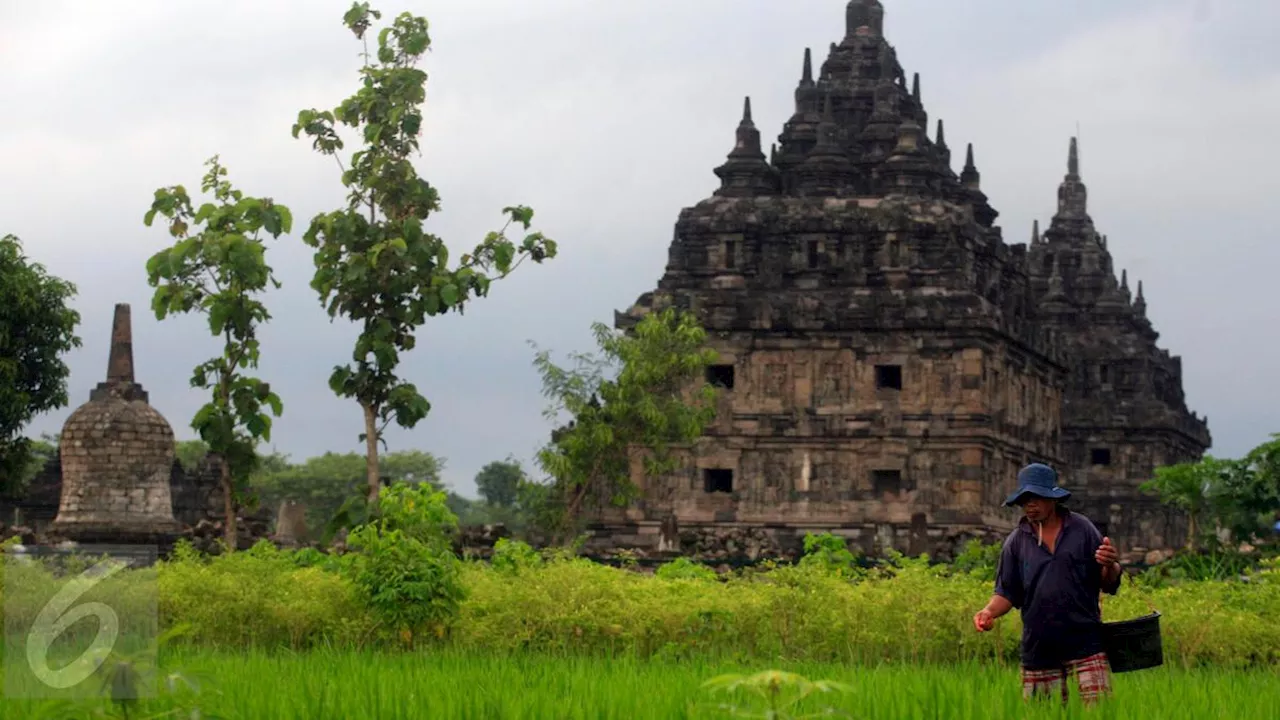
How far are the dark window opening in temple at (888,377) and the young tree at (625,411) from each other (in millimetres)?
5114

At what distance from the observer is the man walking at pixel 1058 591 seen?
491 inches

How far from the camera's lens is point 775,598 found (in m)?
19.3

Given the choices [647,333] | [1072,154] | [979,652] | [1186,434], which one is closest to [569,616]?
[979,652]

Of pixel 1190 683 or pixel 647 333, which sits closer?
pixel 1190 683

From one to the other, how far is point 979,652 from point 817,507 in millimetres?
28644

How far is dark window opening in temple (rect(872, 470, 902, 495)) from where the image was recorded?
156 feet

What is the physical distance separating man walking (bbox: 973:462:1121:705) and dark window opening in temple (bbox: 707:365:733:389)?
3584 centimetres

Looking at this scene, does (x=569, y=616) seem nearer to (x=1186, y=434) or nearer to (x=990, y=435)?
(x=990, y=435)

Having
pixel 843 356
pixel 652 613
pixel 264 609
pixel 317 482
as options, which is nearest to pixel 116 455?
pixel 843 356

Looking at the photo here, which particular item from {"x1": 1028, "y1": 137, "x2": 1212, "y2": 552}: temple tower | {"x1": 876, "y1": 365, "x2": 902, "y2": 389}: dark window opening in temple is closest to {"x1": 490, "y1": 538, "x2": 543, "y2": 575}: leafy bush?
{"x1": 876, "y1": 365, "x2": 902, "y2": 389}: dark window opening in temple

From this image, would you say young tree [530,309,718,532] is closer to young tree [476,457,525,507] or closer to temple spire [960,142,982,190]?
temple spire [960,142,982,190]

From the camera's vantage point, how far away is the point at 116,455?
36344mm

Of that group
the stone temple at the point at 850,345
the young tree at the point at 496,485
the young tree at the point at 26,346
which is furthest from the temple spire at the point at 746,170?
the young tree at the point at 496,485

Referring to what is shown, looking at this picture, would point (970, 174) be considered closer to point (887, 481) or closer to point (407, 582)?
point (887, 481)
